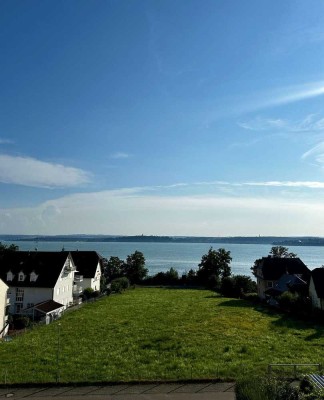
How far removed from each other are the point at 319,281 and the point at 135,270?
4830 centimetres

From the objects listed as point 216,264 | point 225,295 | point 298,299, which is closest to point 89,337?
point 298,299

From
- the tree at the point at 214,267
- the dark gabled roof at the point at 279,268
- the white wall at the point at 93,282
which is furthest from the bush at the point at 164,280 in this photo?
the dark gabled roof at the point at 279,268

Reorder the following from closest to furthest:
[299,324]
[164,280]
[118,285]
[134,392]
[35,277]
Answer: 1. [134,392]
2. [299,324]
3. [35,277]
4. [118,285]
5. [164,280]

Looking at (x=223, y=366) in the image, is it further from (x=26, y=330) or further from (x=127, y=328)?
(x=26, y=330)

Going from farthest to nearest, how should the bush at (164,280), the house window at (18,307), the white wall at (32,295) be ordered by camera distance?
the bush at (164,280) → the white wall at (32,295) → the house window at (18,307)

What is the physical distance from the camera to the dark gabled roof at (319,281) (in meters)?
49.3

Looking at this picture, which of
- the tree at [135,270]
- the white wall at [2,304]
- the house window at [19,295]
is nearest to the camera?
the white wall at [2,304]

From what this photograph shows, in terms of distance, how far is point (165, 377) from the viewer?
22688mm

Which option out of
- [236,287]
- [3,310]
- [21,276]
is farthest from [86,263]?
[3,310]

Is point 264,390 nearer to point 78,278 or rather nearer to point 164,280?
point 78,278

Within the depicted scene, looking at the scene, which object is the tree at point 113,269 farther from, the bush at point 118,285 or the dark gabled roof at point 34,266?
the dark gabled roof at point 34,266

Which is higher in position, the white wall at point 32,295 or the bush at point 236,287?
the white wall at point 32,295

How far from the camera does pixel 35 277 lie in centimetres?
5331

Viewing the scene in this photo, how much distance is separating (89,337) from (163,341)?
724 cm
